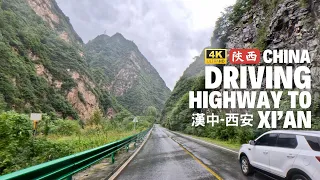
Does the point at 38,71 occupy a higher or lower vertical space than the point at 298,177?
higher

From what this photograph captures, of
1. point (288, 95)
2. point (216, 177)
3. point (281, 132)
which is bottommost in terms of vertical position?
point (216, 177)

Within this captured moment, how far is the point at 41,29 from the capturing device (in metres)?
93.6

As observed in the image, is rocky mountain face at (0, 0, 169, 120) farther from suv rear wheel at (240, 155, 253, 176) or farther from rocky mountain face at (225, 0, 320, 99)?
suv rear wheel at (240, 155, 253, 176)

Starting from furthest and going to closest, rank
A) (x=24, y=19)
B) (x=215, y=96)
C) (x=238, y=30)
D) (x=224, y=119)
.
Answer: (x=24, y=19), (x=215, y=96), (x=238, y=30), (x=224, y=119)

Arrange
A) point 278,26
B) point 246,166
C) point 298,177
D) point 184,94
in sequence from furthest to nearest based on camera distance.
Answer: point 184,94 → point 278,26 → point 246,166 → point 298,177

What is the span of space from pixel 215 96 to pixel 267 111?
78.3 feet

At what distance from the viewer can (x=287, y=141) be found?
6012 mm

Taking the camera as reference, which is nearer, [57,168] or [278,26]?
→ [57,168]

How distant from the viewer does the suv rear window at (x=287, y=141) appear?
572 cm

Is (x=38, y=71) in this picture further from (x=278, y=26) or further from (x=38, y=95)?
(x=278, y=26)

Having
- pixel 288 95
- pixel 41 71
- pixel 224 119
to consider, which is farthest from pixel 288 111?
pixel 41 71

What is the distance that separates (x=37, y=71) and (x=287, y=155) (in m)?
76.7

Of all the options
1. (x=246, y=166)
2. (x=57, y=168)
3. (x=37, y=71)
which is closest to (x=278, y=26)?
(x=246, y=166)

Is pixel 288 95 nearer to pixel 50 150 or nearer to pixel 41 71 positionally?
pixel 50 150
